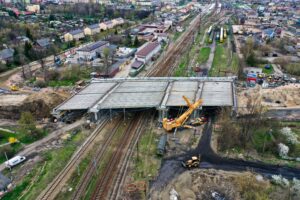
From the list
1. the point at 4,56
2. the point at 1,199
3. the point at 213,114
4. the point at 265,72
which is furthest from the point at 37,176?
the point at 265,72

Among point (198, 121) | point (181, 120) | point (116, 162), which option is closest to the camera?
point (116, 162)

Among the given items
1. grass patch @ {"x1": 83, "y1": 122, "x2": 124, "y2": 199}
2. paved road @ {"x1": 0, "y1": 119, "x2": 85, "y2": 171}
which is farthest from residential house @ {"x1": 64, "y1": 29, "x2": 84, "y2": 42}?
grass patch @ {"x1": 83, "y1": 122, "x2": 124, "y2": 199}

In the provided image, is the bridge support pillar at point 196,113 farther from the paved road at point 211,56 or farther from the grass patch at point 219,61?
the paved road at point 211,56

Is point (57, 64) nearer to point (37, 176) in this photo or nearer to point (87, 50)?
point (87, 50)

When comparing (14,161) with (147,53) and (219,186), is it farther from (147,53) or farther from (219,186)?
(147,53)

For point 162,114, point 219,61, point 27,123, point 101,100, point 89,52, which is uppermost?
point 89,52

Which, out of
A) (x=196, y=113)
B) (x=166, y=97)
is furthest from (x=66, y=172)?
(x=196, y=113)
